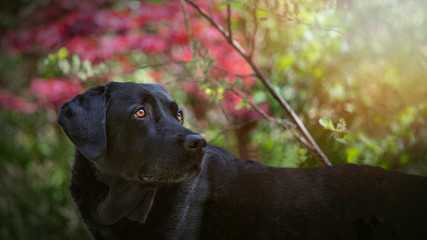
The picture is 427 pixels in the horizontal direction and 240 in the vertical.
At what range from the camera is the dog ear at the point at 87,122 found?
5.57 feet

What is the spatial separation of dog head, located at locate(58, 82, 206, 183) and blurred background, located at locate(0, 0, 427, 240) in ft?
1.80

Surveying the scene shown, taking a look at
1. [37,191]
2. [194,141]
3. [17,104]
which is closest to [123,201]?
[194,141]

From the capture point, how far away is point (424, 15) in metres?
2.16

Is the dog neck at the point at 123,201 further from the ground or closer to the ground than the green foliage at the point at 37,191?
further from the ground

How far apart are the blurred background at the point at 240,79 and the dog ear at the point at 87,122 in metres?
0.62

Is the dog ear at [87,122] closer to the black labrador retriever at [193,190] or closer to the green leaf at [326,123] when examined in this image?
the black labrador retriever at [193,190]

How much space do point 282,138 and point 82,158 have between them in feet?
5.46

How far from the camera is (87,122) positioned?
1742 millimetres

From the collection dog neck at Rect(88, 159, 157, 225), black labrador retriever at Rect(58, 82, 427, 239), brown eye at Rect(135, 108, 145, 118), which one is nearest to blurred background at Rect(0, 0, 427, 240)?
black labrador retriever at Rect(58, 82, 427, 239)

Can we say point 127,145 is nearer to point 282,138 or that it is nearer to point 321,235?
point 321,235

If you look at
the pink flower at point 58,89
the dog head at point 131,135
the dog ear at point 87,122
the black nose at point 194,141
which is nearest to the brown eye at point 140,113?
the dog head at point 131,135

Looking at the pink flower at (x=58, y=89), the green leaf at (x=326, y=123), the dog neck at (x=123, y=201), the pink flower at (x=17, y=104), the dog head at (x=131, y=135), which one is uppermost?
the dog head at (x=131, y=135)

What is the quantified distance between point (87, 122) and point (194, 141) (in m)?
0.48

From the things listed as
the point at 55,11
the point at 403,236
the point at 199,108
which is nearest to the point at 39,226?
the point at 199,108
